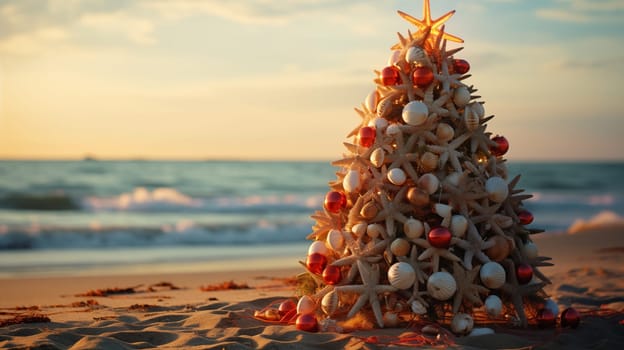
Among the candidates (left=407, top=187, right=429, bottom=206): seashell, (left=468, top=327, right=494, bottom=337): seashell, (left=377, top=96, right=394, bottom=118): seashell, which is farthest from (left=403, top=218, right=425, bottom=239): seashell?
(left=377, top=96, right=394, bottom=118): seashell

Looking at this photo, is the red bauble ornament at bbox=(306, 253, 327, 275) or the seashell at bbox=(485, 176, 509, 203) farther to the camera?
the red bauble ornament at bbox=(306, 253, 327, 275)

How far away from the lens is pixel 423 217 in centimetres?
627

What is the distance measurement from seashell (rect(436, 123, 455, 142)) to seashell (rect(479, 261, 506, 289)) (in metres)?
1.15

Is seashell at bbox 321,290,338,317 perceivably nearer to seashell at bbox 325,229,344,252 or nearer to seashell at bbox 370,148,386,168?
seashell at bbox 325,229,344,252

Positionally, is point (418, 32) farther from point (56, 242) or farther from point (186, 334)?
point (56, 242)

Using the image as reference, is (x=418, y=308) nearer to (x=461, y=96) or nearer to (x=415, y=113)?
(x=415, y=113)

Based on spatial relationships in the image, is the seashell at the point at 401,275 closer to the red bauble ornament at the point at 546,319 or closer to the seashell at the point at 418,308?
the seashell at the point at 418,308

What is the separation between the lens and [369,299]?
6.09 metres

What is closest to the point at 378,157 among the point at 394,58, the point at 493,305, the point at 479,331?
the point at 394,58

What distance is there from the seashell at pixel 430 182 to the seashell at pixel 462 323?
109 centimetres

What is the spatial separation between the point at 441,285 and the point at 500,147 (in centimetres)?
159

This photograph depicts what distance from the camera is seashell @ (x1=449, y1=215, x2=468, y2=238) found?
6059mm

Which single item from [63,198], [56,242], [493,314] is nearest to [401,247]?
[493,314]

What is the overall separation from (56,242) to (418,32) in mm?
13843
